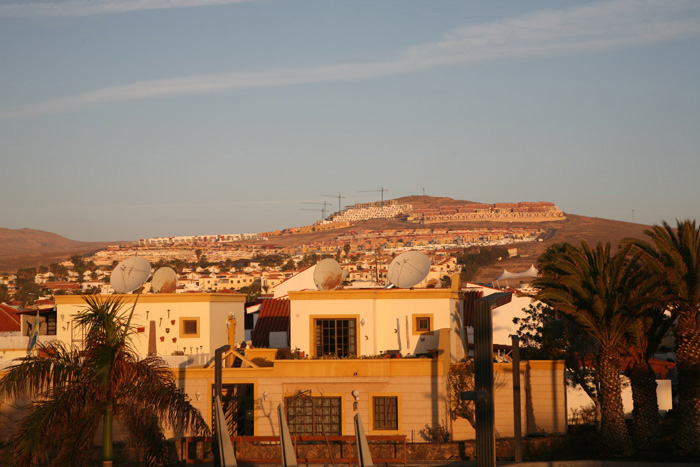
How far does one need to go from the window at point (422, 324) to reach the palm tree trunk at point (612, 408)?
20.4 feet

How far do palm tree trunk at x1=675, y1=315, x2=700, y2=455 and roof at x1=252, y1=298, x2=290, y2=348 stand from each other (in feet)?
65.5

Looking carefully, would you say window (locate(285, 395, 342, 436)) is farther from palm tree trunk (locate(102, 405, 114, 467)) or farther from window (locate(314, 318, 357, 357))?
palm tree trunk (locate(102, 405, 114, 467))

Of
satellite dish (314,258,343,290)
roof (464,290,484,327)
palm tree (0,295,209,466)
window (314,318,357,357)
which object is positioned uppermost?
satellite dish (314,258,343,290)

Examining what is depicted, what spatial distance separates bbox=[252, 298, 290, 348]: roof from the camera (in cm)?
4247

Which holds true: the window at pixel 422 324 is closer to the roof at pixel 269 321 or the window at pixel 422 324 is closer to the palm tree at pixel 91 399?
the palm tree at pixel 91 399

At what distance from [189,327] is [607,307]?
15.6 metres

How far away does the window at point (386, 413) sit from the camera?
2766cm

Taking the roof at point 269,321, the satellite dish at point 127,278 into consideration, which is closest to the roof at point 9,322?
the roof at point 269,321

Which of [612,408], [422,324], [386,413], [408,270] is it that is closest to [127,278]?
[408,270]

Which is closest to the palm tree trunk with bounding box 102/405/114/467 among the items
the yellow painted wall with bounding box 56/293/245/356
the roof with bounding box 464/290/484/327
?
the yellow painted wall with bounding box 56/293/245/356

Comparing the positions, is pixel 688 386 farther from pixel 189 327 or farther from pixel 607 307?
pixel 189 327

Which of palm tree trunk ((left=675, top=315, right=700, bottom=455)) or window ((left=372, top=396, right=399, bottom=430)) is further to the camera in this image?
window ((left=372, top=396, right=399, bottom=430))

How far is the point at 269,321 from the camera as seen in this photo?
4419 centimetres

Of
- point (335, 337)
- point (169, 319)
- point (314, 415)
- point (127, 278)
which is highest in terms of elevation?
point (127, 278)
